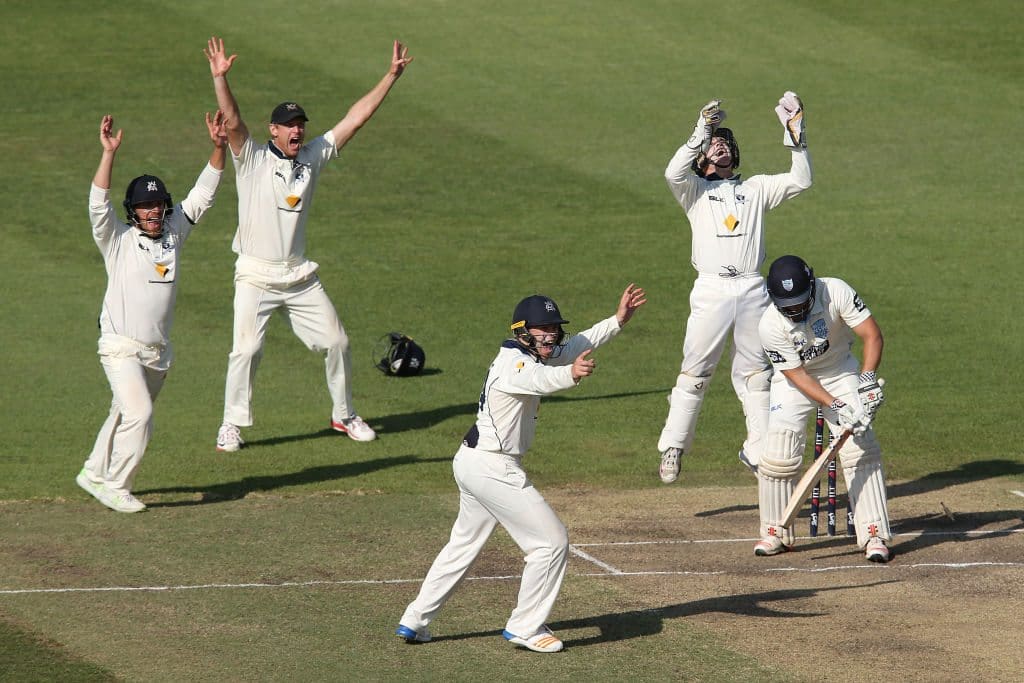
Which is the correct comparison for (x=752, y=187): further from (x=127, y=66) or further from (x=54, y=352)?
(x=127, y=66)

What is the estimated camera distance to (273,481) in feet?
42.5

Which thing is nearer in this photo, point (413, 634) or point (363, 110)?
point (413, 634)

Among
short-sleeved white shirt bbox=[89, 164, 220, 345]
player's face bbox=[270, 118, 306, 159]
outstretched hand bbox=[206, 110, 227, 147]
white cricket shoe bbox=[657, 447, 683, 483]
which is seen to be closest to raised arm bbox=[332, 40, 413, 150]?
player's face bbox=[270, 118, 306, 159]

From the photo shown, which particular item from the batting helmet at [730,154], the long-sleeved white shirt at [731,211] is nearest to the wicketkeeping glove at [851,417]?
the long-sleeved white shirt at [731,211]

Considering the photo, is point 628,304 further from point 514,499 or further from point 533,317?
point 514,499

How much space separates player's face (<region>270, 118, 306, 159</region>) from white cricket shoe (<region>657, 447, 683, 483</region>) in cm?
421

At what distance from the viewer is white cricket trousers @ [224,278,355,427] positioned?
45.3 feet

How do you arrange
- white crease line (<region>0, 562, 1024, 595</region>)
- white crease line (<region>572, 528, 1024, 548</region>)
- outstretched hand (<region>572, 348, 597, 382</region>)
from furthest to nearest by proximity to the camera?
white crease line (<region>572, 528, 1024, 548</region>) → white crease line (<region>0, 562, 1024, 595</region>) → outstretched hand (<region>572, 348, 597, 382</region>)

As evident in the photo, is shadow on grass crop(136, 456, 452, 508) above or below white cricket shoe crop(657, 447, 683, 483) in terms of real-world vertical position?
below

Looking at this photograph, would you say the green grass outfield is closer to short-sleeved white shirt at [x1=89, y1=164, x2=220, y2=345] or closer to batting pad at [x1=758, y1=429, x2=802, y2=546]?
short-sleeved white shirt at [x1=89, y1=164, x2=220, y2=345]

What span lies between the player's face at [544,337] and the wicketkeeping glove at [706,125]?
343 cm

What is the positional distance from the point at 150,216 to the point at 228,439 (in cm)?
269

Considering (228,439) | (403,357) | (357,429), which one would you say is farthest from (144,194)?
(403,357)

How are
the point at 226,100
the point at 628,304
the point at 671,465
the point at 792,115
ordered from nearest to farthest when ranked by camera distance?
the point at 628,304, the point at 792,115, the point at 671,465, the point at 226,100
